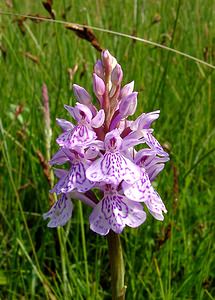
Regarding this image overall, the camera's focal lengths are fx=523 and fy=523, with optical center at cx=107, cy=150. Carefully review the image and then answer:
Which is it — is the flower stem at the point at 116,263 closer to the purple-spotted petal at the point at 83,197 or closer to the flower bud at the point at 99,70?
the purple-spotted petal at the point at 83,197

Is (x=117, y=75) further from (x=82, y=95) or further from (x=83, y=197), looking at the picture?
(x=83, y=197)

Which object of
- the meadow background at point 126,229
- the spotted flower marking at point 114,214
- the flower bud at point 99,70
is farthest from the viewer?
the meadow background at point 126,229

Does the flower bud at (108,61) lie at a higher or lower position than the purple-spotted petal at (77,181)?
higher

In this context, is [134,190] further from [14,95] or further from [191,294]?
[14,95]

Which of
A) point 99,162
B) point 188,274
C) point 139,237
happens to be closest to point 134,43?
point 139,237

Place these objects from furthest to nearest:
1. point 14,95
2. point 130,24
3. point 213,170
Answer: point 130,24 < point 14,95 < point 213,170

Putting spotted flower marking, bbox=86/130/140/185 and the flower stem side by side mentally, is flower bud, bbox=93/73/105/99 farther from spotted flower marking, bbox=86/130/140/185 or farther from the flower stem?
→ the flower stem

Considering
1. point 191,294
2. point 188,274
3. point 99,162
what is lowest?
point 191,294

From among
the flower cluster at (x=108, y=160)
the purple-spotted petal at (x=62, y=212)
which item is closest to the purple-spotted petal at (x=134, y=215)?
the flower cluster at (x=108, y=160)
